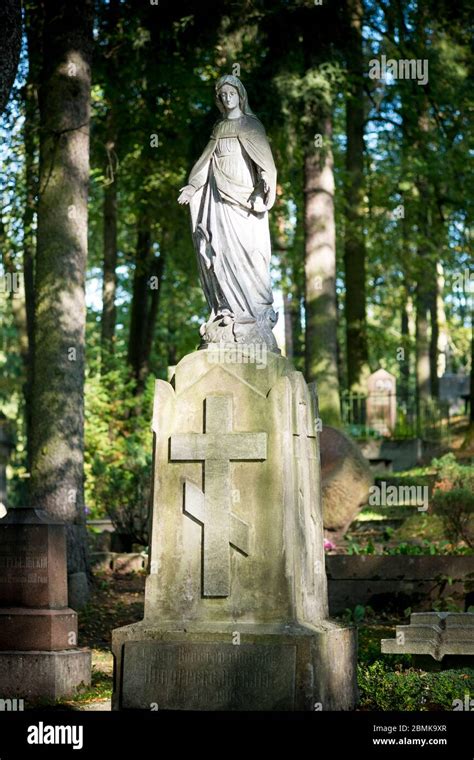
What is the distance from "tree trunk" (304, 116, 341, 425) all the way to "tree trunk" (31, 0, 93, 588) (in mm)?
6015

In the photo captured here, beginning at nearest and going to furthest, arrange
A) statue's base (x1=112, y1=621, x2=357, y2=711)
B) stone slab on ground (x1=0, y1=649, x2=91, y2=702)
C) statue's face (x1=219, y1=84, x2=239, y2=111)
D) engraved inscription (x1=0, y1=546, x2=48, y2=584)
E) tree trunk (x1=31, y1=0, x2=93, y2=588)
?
statue's base (x1=112, y1=621, x2=357, y2=711)
statue's face (x1=219, y1=84, x2=239, y2=111)
stone slab on ground (x1=0, y1=649, x2=91, y2=702)
engraved inscription (x1=0, y1=546, x2=48, y2=584)
tree trunk (x1=31, y1=0, x2=93, y2=588)

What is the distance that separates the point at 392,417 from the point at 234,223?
19.4 meters

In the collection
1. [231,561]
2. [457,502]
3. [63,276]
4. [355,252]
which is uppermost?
[355,252]

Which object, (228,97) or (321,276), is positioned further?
(321,276)

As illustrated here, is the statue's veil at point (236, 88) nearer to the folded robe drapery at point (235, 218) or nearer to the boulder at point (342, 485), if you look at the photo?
the folded robe drapery at point (235, 218)

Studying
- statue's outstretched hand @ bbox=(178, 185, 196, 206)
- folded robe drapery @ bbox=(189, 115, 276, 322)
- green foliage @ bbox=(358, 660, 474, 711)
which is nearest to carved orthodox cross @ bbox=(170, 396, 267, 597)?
Answer: folded robe drapery @ bbox=(189, 115, 276, 322)

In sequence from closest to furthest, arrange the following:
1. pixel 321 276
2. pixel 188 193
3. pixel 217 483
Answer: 1. pixel 217 483
2. pixel 188 193
3. pixel 321 276

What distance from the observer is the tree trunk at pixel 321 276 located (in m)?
19.8

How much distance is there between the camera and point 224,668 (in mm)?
7715

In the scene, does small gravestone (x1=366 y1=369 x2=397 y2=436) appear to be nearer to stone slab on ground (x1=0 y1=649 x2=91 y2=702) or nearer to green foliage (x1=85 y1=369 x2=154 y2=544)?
green foliage (x1=85 y1=369 x2=154 y2=544)

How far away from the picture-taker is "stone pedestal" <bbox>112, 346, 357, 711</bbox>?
7.70 m

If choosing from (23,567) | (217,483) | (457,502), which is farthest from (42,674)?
(457,502)

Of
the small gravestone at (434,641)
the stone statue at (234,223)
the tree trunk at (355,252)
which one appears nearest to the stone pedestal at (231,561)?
the stone statue at (234,223)

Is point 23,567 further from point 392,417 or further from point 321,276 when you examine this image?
point 392,417
